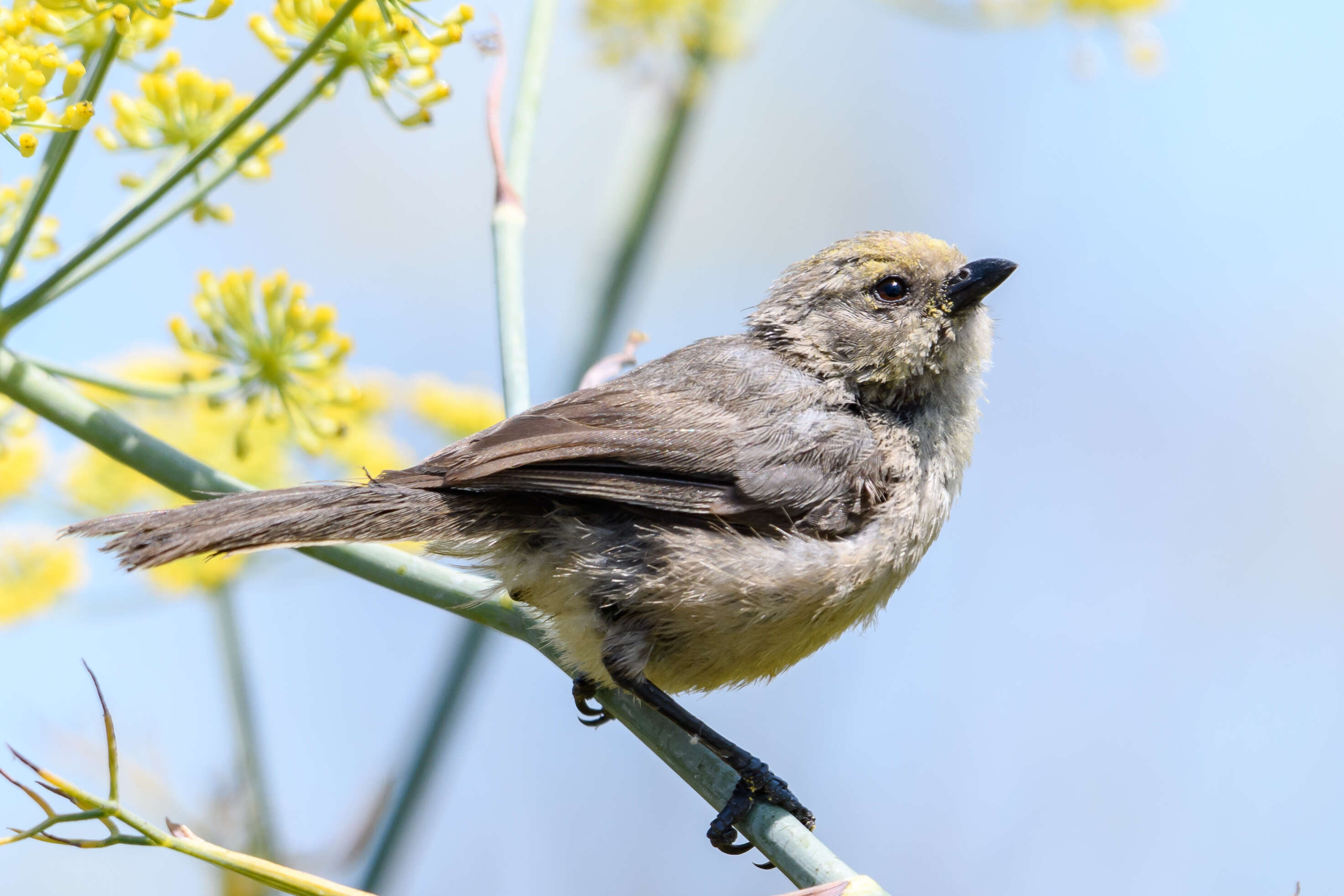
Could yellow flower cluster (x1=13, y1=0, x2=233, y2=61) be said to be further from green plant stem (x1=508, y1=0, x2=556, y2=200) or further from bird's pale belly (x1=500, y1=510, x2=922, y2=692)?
bird's pale belly (x1=500, y1=510, x2=922, y2=692)

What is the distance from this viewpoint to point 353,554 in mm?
2092

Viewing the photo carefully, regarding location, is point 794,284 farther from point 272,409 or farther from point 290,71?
point 290,71

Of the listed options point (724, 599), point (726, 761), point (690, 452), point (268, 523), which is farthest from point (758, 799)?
point (268, 523)

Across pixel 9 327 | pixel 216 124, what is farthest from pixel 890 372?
pixel 9 327

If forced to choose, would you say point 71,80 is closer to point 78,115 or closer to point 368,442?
point 78,115

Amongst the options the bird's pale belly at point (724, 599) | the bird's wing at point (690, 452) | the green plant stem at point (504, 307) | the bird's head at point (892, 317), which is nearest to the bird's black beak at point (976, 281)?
the bird's head at point (892, 317)

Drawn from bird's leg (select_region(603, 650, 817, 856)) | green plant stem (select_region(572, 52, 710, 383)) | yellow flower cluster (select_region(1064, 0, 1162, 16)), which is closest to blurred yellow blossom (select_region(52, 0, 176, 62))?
green plant stem (select_region(572, 52, 710, 383))

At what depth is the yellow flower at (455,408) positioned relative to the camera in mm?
3562

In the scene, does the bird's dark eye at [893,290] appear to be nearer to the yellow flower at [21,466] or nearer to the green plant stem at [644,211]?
the green plant stem at [644,211]

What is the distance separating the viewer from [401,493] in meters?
2.46

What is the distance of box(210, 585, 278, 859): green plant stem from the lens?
286cm

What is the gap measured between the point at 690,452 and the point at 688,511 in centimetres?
13

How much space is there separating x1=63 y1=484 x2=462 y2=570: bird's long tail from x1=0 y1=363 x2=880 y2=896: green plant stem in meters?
0.04

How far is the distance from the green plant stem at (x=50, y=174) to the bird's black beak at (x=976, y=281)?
189 centimetres
